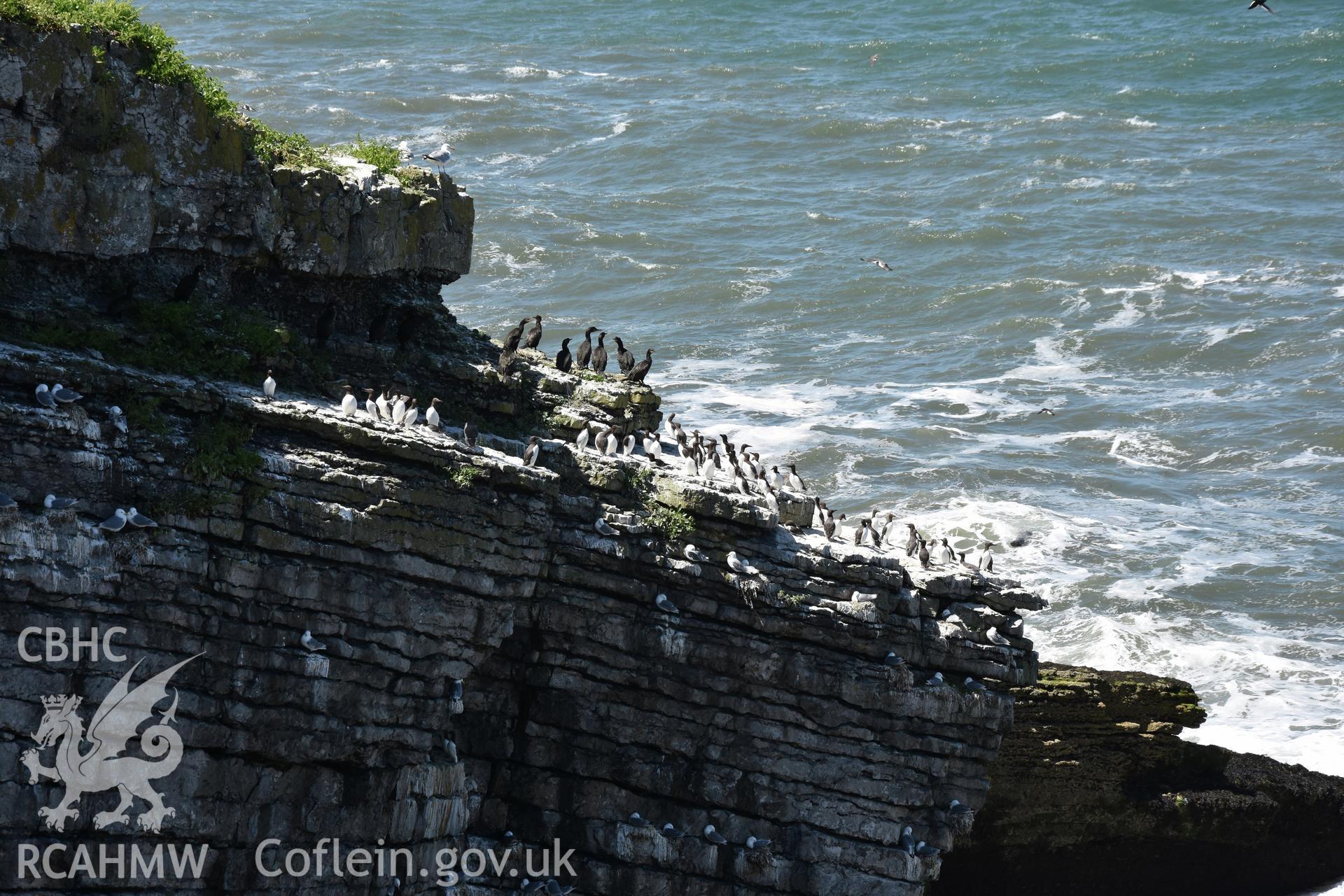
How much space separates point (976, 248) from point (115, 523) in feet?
155

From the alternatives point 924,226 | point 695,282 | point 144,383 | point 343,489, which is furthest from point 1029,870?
point 924,226

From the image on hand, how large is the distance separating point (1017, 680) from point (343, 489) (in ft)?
37.8

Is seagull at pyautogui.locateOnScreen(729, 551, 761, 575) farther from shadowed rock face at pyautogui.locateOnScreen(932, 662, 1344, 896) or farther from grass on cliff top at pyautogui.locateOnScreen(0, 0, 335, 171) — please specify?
grass on cliff top at pyautogui.locateOnScreen(0, 0, 335, 171)

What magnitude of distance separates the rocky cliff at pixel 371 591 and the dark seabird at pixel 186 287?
0.17ft

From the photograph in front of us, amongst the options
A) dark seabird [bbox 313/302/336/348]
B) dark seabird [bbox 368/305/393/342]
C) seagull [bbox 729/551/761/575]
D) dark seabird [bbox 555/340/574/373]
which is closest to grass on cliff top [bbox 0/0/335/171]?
dark seabird [bbox 313/302/336/348]

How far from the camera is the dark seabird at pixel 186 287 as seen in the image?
24.2 metres

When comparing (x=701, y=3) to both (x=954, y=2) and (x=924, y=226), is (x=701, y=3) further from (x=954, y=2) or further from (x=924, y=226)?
(x=924, y=226)

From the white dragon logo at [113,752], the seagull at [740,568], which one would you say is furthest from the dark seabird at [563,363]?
the white dragon logo at [113,752]

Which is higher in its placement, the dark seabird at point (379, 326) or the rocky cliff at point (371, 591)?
the dark seabird at point (379, 326)

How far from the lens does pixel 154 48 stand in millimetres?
23578

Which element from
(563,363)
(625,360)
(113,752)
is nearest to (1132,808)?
(625,360)

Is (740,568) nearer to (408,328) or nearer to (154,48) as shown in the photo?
(408,328)

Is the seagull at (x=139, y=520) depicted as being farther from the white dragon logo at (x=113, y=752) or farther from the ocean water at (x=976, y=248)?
the ocean water at (x=976, y=248)

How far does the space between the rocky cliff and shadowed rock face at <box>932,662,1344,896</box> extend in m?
Answer: 2.76
